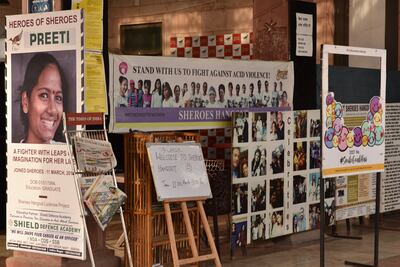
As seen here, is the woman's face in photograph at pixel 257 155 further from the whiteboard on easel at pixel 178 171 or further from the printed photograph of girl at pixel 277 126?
the whiteboard on easel at pixel 178 171

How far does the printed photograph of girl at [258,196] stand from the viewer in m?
7.02

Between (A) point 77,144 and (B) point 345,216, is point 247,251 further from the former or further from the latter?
(A) point 77,144

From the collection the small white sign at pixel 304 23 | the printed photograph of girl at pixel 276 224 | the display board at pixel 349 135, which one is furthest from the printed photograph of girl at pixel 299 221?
the small white sign at pixel 304 23

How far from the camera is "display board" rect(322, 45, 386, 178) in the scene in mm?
5996

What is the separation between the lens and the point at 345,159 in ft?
20.3

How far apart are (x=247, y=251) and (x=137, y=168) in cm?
194

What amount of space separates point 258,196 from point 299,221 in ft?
2.59

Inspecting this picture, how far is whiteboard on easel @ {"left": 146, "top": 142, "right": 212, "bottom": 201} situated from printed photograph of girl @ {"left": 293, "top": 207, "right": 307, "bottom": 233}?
1.97m

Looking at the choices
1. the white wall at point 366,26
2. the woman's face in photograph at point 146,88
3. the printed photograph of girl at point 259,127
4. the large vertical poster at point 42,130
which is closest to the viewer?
the large vertical poster at point 42,130

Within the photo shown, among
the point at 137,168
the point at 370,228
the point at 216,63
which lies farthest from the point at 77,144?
the point at 370,228

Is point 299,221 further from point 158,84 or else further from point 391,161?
point 158,84

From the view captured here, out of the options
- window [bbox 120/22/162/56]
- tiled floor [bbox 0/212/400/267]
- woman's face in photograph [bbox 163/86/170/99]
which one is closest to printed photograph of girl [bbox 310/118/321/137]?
tiled floor [bbox 0/212/400/267]

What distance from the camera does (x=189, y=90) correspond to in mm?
6672

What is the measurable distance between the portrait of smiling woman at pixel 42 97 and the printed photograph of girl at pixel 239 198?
1814 millimetres
